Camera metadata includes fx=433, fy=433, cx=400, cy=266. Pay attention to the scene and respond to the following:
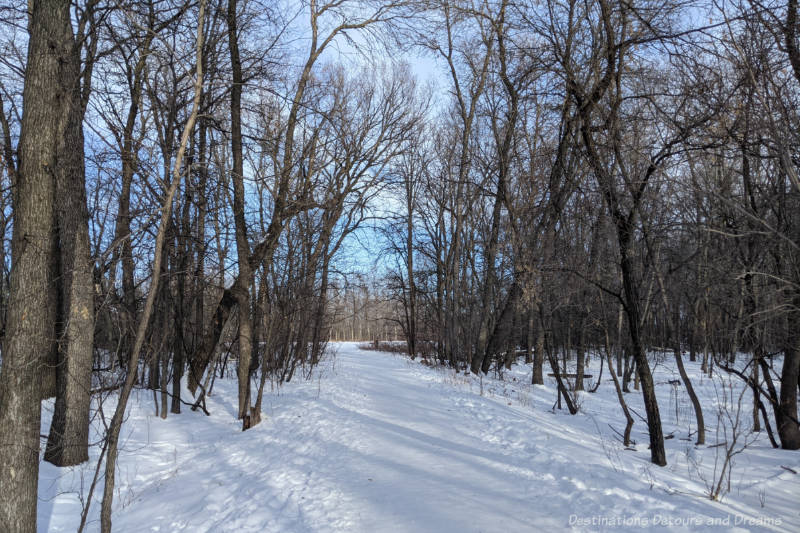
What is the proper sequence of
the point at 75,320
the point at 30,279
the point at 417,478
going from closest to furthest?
the point at 30,279 < the point at 417,478 < the point at 75,320

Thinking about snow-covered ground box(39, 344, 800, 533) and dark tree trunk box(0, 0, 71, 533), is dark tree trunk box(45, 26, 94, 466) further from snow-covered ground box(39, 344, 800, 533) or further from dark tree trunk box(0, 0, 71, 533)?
dark tree trunk box(0, 0, 71, 533)

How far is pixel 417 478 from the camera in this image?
4906mm

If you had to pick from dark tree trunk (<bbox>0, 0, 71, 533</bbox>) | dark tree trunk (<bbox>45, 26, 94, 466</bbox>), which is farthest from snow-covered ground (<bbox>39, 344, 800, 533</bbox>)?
dark tree trunk (<bbox>0, 0, 71, 533</bbox>)

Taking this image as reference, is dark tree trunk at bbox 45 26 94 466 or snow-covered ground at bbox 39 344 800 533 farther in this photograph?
dark tree trunk at bbox 45 26 94 466

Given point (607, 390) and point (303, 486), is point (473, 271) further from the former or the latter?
point (303, 486)

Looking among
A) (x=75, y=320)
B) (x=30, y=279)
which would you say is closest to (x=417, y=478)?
(x=30, y=279)

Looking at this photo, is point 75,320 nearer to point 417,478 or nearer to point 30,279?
→ point 30,279

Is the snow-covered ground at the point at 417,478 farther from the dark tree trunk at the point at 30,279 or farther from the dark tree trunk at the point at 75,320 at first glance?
the dark tree trunk at the point at 30,279

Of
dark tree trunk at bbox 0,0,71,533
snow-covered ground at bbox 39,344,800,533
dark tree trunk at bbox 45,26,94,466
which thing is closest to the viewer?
dark tree trunk at bbox 0,0,71,533

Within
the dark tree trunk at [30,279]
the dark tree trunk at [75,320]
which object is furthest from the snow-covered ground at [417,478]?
the dark tree trunk at [30,279]

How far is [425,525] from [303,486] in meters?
1.70

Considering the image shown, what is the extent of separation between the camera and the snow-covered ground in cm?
385

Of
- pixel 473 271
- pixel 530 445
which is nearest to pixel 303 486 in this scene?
pixel 530 445

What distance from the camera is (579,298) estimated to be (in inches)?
501
